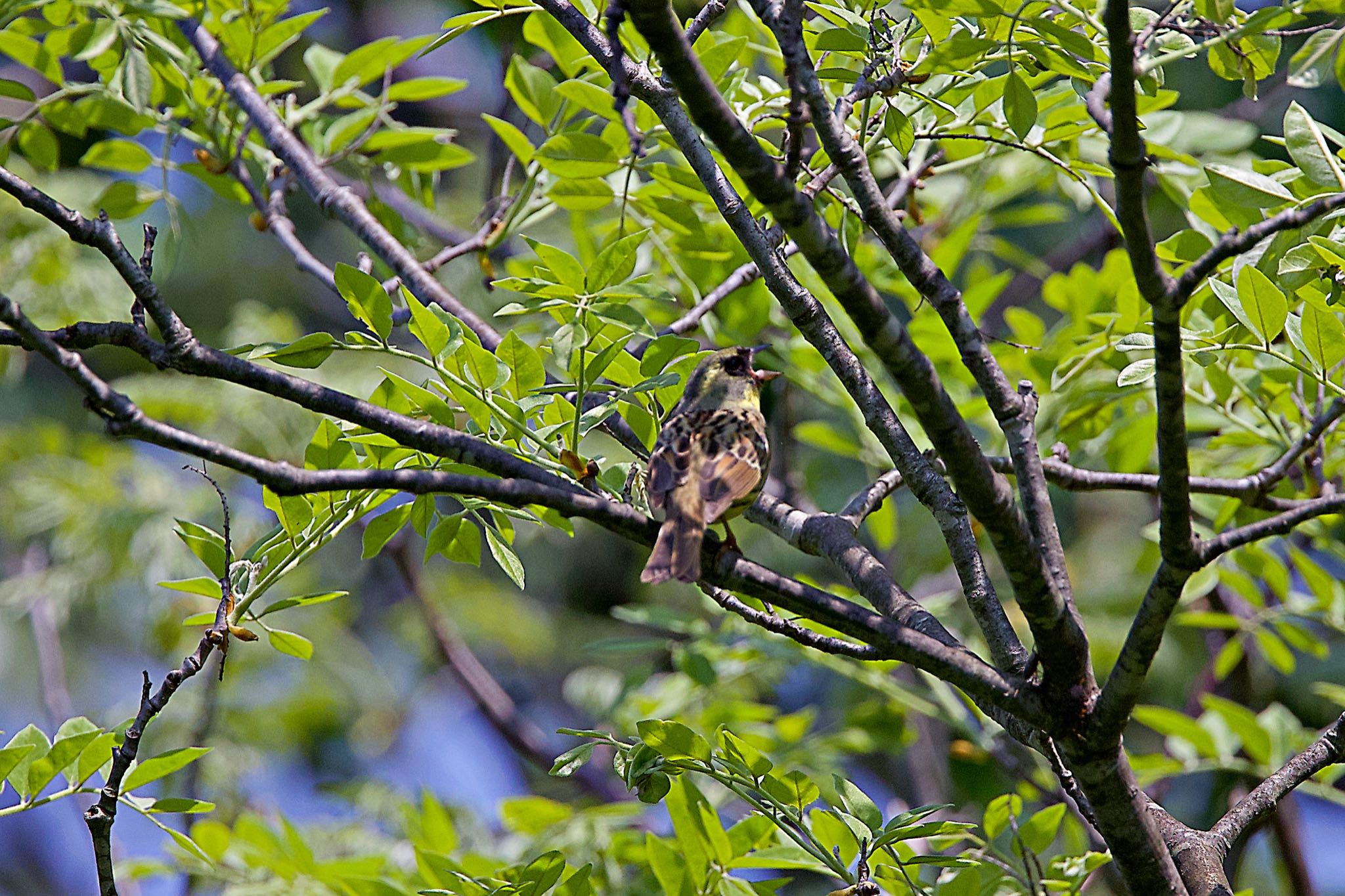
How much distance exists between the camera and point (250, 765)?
5.52 m

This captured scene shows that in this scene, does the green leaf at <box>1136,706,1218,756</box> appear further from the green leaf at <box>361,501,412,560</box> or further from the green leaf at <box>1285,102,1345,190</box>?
the green leaf at <box>361,501,412,560</box>

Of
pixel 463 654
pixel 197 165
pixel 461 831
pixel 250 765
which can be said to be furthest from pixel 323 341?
pixel 250 765

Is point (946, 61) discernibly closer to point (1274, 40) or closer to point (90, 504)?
point (1274, 40)

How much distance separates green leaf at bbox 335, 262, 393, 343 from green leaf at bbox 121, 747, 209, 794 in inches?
32.7

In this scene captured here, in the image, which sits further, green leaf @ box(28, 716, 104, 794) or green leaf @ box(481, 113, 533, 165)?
green leaf @ box(481, 113, 533, 165)

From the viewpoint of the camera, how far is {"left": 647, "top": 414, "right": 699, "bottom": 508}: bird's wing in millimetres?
2256

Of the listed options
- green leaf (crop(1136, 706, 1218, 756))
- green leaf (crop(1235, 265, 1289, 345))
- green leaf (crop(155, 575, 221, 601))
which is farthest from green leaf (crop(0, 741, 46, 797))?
green leaf (crop(1136, 706, 1218, 756))

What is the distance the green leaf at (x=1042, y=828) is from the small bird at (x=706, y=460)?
0.84 m

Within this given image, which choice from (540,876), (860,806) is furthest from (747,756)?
(540,876)

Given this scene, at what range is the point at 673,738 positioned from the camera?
6.96 feet

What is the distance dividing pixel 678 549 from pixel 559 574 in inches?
323

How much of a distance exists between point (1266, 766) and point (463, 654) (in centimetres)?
326

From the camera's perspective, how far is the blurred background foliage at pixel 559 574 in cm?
304

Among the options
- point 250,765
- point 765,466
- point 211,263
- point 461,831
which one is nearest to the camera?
point 765,466
